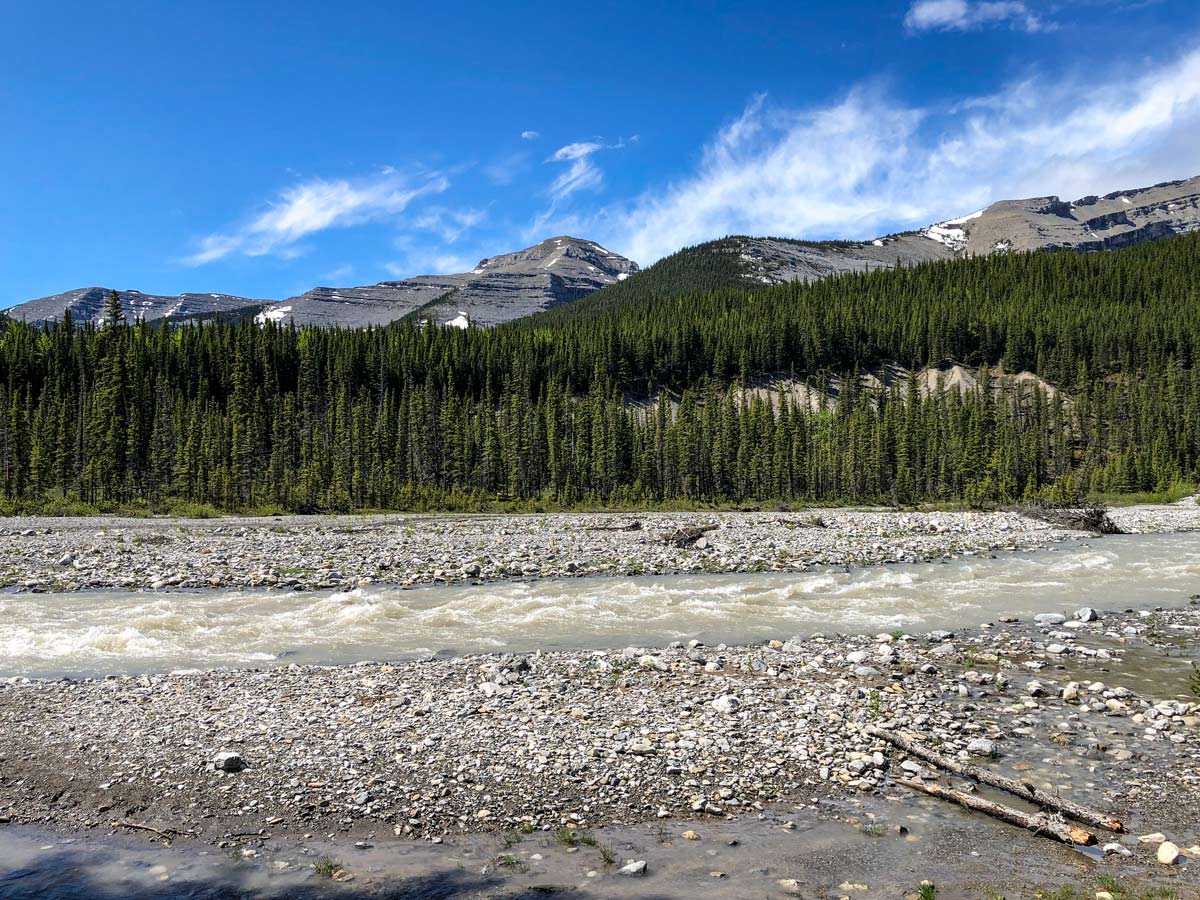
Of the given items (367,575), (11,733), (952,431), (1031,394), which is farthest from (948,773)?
(1031,394)

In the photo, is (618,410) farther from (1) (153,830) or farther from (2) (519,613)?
(1) (153,830)

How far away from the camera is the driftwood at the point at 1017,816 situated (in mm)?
7414

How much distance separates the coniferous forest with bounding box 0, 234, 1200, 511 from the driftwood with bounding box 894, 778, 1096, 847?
6855 centimetres

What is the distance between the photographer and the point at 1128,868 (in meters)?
6.85

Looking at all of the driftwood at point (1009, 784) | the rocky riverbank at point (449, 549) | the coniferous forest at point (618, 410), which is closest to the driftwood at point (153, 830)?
the driftwood at point (1009, 784)

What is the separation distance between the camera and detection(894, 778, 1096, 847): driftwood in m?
7.41

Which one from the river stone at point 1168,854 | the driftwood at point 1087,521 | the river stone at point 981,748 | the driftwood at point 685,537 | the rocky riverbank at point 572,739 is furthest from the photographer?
the driftwood at point 1087,521

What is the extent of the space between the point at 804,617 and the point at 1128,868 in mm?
12549

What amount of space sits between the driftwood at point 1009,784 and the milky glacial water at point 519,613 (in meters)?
6.93

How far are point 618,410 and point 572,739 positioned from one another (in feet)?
312

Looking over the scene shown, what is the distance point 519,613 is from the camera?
20.0m

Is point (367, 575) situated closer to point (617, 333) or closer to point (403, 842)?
point (403, 842)

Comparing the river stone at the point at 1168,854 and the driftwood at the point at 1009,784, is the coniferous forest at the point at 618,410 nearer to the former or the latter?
the driftwood at the point at 1009,784

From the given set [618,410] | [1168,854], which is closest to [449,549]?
[1168,854]
